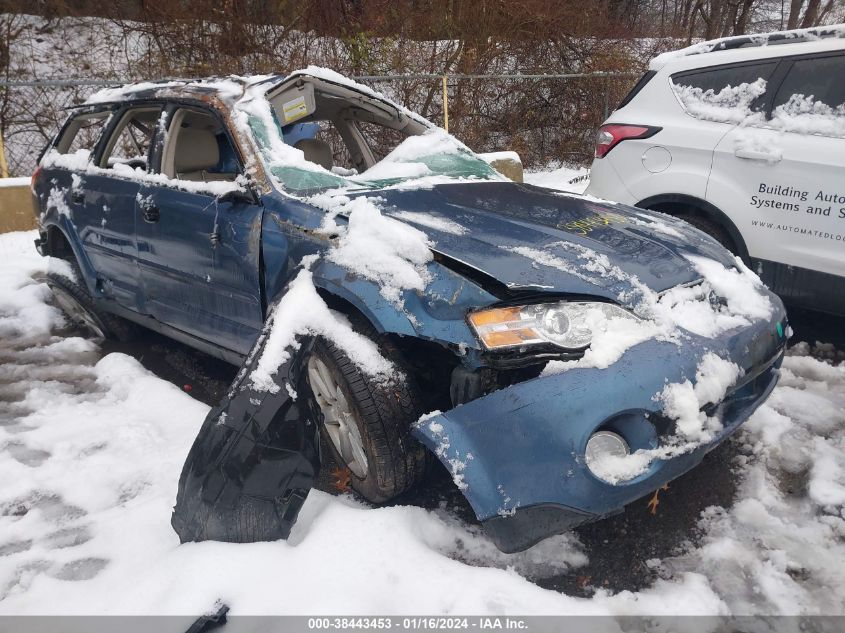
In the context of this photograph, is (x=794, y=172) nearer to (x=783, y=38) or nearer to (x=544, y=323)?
(x=783, y=38)

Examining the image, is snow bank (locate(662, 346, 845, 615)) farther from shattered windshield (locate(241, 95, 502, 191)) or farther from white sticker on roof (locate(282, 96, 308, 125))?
white sticker on roof (locate(282, 96, 308, 125))

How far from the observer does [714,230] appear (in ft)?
12.7

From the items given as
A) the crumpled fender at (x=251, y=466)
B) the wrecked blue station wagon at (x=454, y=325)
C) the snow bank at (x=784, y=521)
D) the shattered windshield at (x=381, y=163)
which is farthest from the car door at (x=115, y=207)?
the snow bank at (x=784, y=521)

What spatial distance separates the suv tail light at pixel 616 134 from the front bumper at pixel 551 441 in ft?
8.68

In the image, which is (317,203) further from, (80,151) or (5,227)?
(5,227)

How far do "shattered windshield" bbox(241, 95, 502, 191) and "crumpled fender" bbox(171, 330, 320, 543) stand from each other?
3.19 ft

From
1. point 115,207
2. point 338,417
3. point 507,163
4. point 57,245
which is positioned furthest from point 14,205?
point 338,417

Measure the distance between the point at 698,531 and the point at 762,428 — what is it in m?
0.90

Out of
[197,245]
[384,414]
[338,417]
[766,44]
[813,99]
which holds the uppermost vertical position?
[766,44]

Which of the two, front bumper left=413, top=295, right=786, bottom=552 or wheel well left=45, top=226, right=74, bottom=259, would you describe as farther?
wheel well left=45, top=226, right=74, bottom=259

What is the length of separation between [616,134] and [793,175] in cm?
119

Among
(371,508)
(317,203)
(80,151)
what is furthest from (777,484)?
(80,151)

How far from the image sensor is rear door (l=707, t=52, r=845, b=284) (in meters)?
3.36

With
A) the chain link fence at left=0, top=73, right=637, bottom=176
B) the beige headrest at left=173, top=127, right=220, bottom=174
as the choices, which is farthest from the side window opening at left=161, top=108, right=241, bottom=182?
the chain link fence at left=0, top=73, right=637, bottom=176
